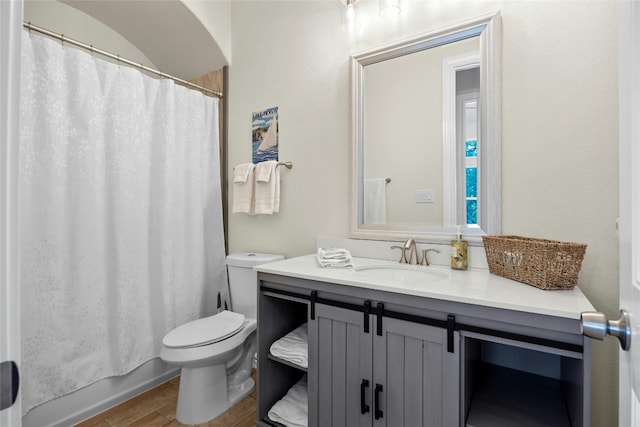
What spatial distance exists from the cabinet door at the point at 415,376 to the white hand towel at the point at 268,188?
1.15 metres

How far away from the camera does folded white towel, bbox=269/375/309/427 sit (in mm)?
1436

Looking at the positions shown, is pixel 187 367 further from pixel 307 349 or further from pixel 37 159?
pixel 37 159

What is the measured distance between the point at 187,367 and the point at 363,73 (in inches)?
72.6

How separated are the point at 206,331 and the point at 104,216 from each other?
0.85 metres

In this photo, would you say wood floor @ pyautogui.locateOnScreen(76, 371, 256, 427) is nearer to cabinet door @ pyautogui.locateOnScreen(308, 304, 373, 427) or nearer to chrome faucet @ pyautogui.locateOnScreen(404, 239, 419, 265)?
cabinet door @ pyautogui.locateOnScreen(308, 304, 373, 427)

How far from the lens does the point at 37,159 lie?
1.46m

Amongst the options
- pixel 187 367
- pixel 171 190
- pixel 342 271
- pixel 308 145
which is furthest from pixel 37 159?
pixel 342 271

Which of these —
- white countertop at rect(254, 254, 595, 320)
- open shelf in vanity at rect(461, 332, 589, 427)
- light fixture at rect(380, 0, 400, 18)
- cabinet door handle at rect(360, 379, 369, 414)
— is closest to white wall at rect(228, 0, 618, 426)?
light fixture at rect(380, 0, 400, 18)

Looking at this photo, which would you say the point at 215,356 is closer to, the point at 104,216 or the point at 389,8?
the point at 104,216

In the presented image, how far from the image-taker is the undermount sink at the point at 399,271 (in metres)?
1.38

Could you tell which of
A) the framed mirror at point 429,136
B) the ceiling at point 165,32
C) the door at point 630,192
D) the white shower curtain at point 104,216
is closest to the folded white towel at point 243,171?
the white shower curtain at point 104,216

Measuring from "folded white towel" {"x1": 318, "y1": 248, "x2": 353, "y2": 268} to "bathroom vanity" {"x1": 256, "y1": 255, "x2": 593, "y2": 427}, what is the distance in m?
0.06

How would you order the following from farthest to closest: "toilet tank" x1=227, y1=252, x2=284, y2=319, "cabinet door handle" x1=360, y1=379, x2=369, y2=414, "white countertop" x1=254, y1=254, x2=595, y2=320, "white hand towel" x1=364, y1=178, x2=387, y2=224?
"toilet tank" x1=227, y1=252, x2=284, y2=319
"white hand towel" x1=364, y1=178, x2=387, y2=224
"cabinet door handle" x1=360, y1=379, x2=369, y2=414
"white countertop" x1=254, y1=254, x2=595, y2=320

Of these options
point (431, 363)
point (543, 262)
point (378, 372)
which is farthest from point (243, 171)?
point (543, 262)
